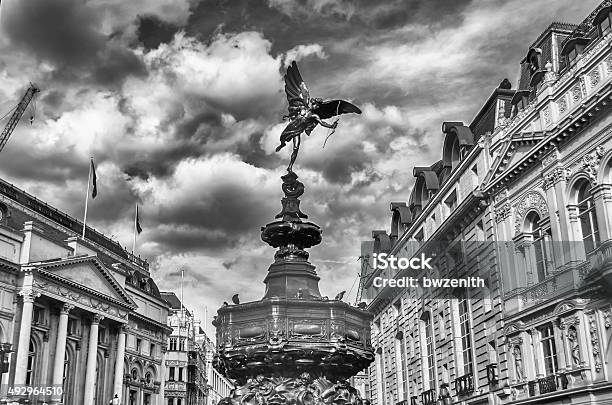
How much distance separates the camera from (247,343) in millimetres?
9164

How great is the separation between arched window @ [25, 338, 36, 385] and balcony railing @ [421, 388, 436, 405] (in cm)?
3245

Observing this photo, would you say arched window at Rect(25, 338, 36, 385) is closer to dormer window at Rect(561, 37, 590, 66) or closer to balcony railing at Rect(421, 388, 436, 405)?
balcony railing at Rect(421, 388, 436, 405)

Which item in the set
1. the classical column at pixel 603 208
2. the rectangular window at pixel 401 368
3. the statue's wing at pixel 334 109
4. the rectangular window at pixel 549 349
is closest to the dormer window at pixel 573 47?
the classical column at pixel 603 208

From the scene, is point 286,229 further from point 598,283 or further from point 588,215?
point 588,215

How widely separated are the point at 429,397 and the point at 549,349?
1599cm

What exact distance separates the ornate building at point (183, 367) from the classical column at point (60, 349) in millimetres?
28168

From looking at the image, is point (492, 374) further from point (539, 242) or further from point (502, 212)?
point (502, 212)

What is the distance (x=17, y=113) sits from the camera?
260 ft

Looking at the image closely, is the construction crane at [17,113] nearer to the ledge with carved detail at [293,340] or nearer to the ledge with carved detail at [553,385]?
the ledge with carved detail at [553,385]

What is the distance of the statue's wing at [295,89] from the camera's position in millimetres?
10789

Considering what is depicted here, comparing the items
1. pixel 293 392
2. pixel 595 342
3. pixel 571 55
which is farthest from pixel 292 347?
pixel 571 55

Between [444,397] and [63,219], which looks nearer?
[444,397]

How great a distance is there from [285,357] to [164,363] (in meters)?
76.2

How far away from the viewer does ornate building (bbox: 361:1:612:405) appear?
27.7 metres
